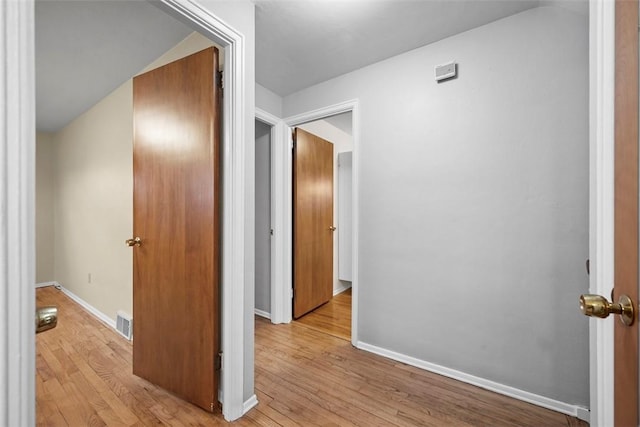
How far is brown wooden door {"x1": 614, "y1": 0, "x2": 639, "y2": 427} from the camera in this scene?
1.79 ft

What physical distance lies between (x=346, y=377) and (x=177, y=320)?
1178 millimetres

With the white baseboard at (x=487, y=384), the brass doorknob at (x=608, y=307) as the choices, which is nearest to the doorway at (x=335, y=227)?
the white baseboard at (x=487, y=384)

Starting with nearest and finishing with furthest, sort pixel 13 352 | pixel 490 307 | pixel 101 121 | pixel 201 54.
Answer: pixel 13 352, pixel 201 54, pixel 490 307, pixel 101 121

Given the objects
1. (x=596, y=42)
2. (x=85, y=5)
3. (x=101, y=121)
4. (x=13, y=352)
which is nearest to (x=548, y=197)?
(x=596, y=42)

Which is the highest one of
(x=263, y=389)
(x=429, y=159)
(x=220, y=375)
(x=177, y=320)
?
(x=429, y=159)

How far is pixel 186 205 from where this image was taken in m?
1.56

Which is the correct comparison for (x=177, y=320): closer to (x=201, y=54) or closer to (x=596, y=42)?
(x=201, y=54)

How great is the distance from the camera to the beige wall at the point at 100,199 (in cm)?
251

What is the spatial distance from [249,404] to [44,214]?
16.2 ft

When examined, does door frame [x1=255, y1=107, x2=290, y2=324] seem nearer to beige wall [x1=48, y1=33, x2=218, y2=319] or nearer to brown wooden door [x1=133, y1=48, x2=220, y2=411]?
beige wall [x1=48, y1=33, x2=218, y2=319]

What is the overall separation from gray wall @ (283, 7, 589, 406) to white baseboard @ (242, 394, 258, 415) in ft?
3.32

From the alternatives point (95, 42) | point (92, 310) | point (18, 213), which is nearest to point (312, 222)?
point (95, 42)

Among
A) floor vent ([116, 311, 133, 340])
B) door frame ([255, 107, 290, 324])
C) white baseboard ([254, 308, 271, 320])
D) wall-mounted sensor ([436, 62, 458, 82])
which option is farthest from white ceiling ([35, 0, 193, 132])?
white baseboard ([254, 308, 271, 320])

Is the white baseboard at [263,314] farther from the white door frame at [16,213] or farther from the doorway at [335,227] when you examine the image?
the white door frame at [16,213]
